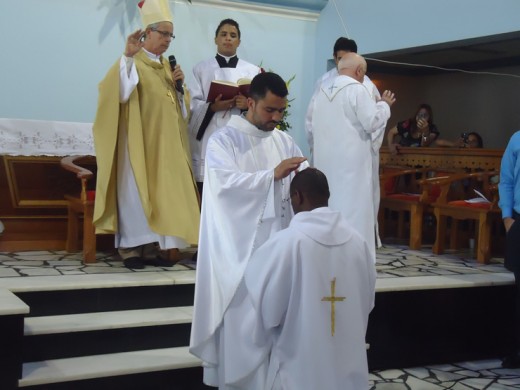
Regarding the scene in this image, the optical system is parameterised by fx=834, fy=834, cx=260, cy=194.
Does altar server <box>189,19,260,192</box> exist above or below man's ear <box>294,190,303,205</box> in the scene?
above

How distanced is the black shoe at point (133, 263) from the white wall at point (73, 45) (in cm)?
267

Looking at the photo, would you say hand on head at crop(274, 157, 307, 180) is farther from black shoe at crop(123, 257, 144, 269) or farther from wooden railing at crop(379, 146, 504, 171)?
wooden railing at crop(379, 146, 504, 171)

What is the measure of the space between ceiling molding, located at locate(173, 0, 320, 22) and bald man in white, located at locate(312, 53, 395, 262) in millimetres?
2815

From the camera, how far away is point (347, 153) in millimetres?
6180

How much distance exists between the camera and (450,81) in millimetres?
12547

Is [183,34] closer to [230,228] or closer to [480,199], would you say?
[480,199]

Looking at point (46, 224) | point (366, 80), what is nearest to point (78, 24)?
point (46, 224)

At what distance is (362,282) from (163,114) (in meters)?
2.94

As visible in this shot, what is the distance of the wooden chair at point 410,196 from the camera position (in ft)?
26.5

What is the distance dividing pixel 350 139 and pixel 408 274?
1.11 meters

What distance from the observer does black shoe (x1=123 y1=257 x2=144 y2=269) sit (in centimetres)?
574

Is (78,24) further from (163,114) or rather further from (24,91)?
(163,114)

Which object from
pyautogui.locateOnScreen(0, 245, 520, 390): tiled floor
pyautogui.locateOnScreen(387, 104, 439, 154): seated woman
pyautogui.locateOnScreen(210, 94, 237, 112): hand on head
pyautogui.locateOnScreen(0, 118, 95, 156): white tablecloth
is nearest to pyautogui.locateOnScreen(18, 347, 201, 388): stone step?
pyautogui.locateOnScreen(0, 245, 520, 390): tiled floor

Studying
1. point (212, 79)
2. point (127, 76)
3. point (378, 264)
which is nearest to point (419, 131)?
point (378, 264)
